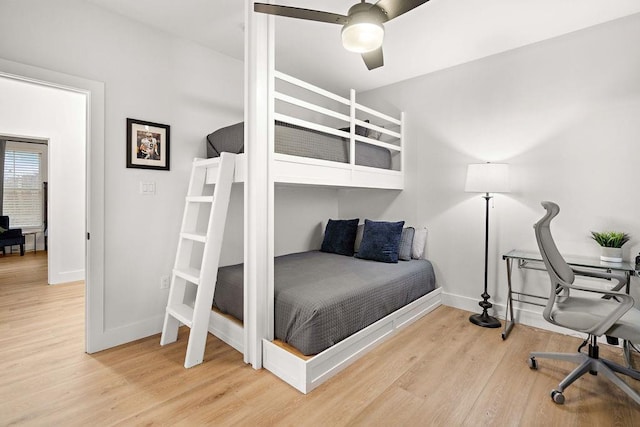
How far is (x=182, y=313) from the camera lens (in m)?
2.30

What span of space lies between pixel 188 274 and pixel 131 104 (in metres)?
1.45

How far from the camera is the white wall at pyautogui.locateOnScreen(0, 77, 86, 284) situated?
3.98 metres

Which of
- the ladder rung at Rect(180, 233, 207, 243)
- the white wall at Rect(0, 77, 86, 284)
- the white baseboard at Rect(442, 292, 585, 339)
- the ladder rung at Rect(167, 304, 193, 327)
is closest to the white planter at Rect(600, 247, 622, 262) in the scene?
the white baseboard at Rect(442, 292, 585, 339)

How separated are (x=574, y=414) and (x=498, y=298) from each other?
145 centimetres

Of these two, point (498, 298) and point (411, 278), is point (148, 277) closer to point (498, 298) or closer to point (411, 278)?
Answer: point (411, 278)

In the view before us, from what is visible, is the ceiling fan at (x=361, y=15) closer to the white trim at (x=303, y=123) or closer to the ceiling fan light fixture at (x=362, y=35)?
the ceiling fan light fixture at (x=362, y=35)

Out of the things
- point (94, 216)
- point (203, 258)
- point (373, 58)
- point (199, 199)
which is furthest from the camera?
point (199, 199)

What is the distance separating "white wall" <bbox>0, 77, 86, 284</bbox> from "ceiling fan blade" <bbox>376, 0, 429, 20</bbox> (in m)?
4.25

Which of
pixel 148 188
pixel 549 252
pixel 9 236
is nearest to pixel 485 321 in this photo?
pixel 549 252

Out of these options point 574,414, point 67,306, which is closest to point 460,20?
point 574,414

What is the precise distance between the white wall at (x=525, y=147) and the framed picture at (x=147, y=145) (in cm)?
245

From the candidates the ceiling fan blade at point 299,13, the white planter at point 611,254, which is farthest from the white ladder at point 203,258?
the white planter at point 611,254

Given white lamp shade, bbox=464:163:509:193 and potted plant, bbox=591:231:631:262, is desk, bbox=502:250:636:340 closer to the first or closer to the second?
potted plant, bbox=591:231:631:262

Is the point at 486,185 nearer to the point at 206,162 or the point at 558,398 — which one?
the point at 558,398
